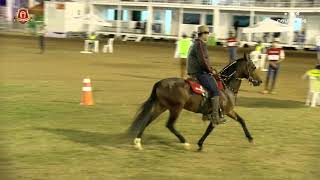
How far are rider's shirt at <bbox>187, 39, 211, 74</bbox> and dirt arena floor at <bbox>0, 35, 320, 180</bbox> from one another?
138cm

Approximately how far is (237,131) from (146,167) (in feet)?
11.9

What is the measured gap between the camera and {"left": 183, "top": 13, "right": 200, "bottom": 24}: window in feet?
182

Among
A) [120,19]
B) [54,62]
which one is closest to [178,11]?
[120,19]

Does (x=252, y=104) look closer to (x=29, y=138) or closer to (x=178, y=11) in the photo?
(x=29, y=138)

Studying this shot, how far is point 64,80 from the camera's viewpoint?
20.3m

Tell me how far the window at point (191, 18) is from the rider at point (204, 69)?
46958 millimetres

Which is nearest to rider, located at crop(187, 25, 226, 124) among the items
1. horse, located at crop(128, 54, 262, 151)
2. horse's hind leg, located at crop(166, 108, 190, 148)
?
horse, located at crop(128, 54, 262, 151)

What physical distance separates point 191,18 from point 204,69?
47.3m

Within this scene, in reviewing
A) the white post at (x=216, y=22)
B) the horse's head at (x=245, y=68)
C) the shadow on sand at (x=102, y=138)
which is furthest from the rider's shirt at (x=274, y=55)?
the white post at (x=216, y=22)

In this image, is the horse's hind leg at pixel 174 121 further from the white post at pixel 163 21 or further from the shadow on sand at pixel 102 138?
the white post at pixel 163 21

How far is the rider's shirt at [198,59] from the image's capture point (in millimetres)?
8805

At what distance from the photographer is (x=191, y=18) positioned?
182ft

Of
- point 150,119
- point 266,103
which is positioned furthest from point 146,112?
point 266,103

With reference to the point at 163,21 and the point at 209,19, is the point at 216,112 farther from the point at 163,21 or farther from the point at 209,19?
the point at 163,21
